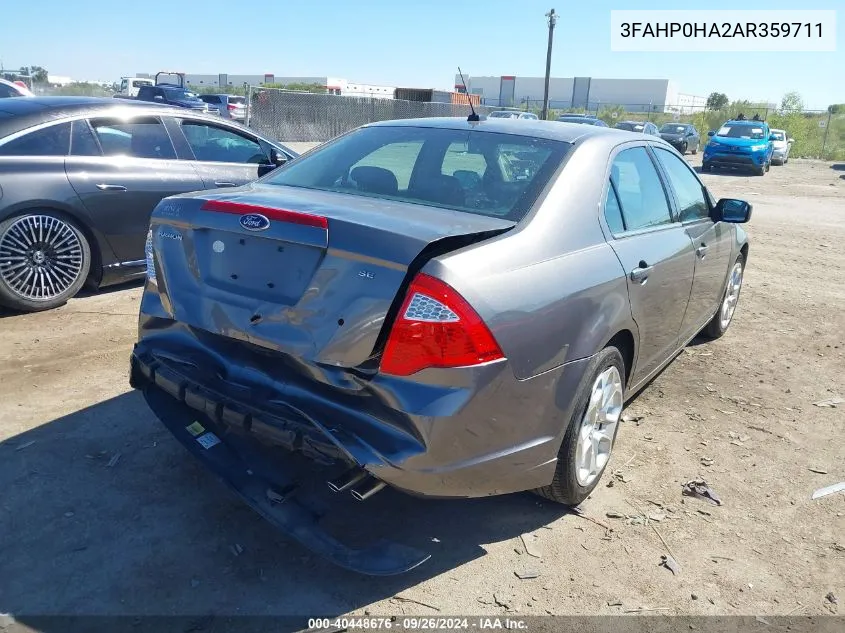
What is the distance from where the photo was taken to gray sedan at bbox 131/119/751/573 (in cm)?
239

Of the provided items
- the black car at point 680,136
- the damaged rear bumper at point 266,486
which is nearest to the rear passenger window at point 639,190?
→ the damaged rear bumper at point 266,486

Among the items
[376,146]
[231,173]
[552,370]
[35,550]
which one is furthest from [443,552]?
[231,173]

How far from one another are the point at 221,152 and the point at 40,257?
2.03m

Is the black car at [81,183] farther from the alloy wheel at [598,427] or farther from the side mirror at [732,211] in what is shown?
the side mirror at [732,211]

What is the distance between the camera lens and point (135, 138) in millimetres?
6027

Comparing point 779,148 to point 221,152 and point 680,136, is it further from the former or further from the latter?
point 221,152

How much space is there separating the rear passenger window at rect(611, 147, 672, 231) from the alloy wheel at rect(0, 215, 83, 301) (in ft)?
13.9

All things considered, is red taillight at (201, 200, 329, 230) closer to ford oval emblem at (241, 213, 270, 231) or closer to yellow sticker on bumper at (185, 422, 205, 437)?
ford oval emblem at (241, 213, 270, 231)

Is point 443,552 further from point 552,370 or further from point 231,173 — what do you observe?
point 231,173

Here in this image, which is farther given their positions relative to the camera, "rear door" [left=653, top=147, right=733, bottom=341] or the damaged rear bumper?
"rear door" [left=653, top=147, right=733, bottom=341]

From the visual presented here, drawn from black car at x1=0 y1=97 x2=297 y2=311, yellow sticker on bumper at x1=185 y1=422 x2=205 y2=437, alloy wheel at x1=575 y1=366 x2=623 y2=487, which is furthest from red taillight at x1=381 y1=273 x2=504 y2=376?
black car at x1=0 y1=97 x2=297 y2=311

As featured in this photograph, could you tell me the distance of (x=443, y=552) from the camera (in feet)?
9.43

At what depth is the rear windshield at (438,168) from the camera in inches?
121

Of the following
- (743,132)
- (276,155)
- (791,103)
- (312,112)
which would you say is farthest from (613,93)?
(276,155)
